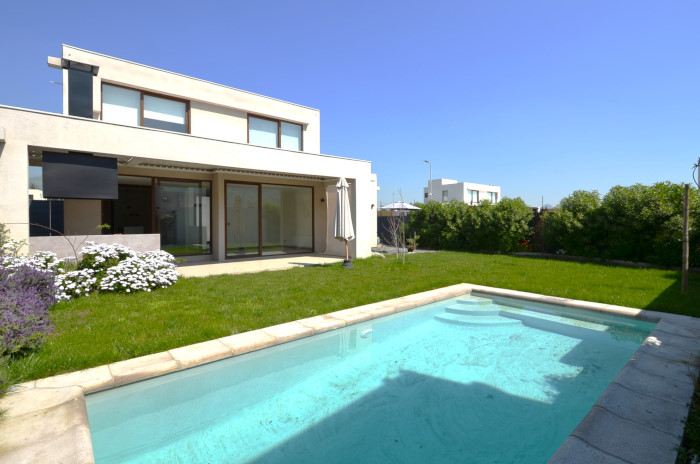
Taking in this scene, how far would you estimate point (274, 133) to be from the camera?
16.2 m

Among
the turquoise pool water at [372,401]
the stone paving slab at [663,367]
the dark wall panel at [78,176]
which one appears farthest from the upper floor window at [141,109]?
the stone paving slab at [663,367]

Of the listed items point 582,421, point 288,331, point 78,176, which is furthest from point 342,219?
point 582,421

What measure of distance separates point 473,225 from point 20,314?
17.2m

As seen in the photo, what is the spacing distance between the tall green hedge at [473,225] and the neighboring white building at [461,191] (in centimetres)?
3584

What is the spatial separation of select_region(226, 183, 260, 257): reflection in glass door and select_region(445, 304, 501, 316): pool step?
963 cm

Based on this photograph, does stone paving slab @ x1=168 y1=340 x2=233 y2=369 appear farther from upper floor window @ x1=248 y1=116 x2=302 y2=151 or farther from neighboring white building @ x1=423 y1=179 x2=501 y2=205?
neighboring white building @ x1=423 y1=179 x2=501 y2=205

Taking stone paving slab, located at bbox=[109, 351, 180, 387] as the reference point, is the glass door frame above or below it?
above

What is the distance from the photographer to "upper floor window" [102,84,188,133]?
11992 millimetres

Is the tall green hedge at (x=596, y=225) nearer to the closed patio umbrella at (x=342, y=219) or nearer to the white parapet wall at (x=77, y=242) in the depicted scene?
the closed patio umbrella at (x=342, y=219)

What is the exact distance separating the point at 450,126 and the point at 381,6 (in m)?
12.8

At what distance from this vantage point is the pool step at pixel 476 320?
683 cm

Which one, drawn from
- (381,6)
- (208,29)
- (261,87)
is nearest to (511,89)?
(381,6)

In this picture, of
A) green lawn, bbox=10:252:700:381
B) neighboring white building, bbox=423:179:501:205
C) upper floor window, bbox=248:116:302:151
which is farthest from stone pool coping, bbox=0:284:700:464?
neighboring white building, bbox=423:179:501:205

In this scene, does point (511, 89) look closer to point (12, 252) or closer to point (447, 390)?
point (447, 390)
